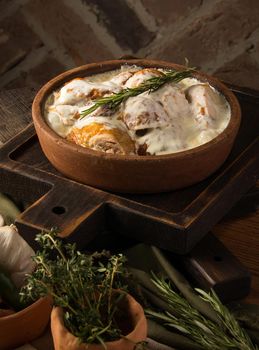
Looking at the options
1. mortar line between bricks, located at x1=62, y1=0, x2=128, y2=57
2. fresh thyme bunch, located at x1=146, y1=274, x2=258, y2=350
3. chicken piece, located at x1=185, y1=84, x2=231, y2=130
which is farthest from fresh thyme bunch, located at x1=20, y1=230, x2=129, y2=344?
mortar line between bricks, located at x1=62, y1=0, x2=128, y2=57

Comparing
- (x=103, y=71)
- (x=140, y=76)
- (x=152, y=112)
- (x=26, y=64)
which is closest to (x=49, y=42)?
(x=26, y=64)

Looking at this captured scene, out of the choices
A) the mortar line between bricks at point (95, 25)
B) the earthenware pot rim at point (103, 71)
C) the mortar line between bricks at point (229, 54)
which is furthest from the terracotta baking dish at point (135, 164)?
the mortar line between bricks at point (95, 25)

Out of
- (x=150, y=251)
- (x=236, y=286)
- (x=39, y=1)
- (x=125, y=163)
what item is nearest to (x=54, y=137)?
(x=125, y=163)

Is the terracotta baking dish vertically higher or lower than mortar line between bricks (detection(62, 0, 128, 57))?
higher

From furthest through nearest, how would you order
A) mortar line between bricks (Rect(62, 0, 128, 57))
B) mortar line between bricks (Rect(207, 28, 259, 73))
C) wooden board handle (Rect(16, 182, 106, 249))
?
mortar line between bricks (Rect(62, 0, 128, 57)) → mortar line between bricks (Rect(207, 28, 259, 73)) → wooden board handle (Rect(16, 182, 106, 249))

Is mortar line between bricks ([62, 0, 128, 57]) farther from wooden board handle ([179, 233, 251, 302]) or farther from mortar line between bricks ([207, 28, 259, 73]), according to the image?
wooden board handle ([179, 233, 251, 302])

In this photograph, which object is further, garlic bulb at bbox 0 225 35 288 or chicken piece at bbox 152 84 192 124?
chicken piece at bbox 152 84 192 124
